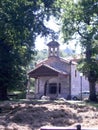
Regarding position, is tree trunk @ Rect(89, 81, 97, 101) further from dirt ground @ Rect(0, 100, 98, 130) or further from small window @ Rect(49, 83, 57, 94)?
dirt ground @ Rect(0, 100, 98, 130)

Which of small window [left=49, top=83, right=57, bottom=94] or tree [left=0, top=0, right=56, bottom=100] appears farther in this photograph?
small window [left=49, top=83, right=57, bottom=94]

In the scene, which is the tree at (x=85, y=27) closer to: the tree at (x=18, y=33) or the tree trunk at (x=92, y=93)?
the tree trunk at (x=92, y=93)

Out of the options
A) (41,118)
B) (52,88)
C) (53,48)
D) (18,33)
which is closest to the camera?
(41,118)

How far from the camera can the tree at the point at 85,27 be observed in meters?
40.5

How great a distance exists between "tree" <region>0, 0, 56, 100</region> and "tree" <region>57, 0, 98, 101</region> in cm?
443

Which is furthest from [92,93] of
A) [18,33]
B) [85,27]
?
[18,33]

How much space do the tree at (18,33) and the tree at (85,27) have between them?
4.43m

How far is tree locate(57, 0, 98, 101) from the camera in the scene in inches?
1593

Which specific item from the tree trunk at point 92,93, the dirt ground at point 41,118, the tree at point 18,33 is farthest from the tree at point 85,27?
the dirt ground at point 41,118

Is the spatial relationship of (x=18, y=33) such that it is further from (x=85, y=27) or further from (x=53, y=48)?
(x=53, y=48)

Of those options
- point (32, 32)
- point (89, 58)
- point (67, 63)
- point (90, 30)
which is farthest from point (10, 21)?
point (67, 63)

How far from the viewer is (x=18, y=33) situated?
1189 inches

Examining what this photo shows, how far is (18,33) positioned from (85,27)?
46.7 ft

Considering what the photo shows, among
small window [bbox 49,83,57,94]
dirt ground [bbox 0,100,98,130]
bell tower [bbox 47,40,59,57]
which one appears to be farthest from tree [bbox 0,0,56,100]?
small window [bbox 49,83,57,94]
